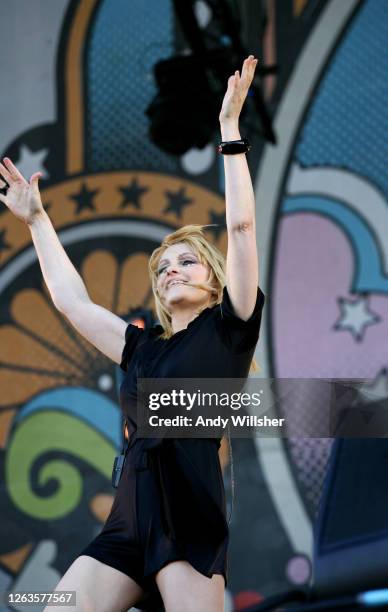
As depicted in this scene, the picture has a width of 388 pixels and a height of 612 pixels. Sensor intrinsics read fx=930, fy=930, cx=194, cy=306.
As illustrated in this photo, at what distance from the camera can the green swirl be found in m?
4.14

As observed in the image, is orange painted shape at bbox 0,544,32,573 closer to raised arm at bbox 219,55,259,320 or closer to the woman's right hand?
the woman's right hand

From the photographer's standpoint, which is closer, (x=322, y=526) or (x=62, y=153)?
(x=322, y=526)

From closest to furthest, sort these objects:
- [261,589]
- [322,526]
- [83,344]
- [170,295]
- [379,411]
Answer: [322,526] < [170,295] < [379,411] < [261,589] < [83,344]

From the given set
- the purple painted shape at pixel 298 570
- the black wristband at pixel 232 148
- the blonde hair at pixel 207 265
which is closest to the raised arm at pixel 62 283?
the blonde hair at pixel 207 265

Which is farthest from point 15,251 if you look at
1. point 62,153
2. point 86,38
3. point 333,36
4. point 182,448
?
point 182,448

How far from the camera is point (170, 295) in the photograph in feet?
7.42

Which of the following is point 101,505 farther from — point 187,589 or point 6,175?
point 187,589

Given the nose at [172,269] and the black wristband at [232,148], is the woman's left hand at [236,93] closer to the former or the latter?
the black wristband at [232,148]

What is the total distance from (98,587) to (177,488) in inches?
10.5

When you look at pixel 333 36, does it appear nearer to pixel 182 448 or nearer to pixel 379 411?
pixel 379 411

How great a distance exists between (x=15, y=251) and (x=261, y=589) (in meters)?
1.92

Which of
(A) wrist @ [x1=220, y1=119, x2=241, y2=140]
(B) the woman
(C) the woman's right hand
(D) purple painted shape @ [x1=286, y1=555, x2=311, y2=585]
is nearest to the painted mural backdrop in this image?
(D) purple painted shape @ [x1=286, y1=555, x2=311, y2=585]

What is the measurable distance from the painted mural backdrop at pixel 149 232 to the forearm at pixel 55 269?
1.87 metres

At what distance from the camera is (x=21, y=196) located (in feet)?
8.05
